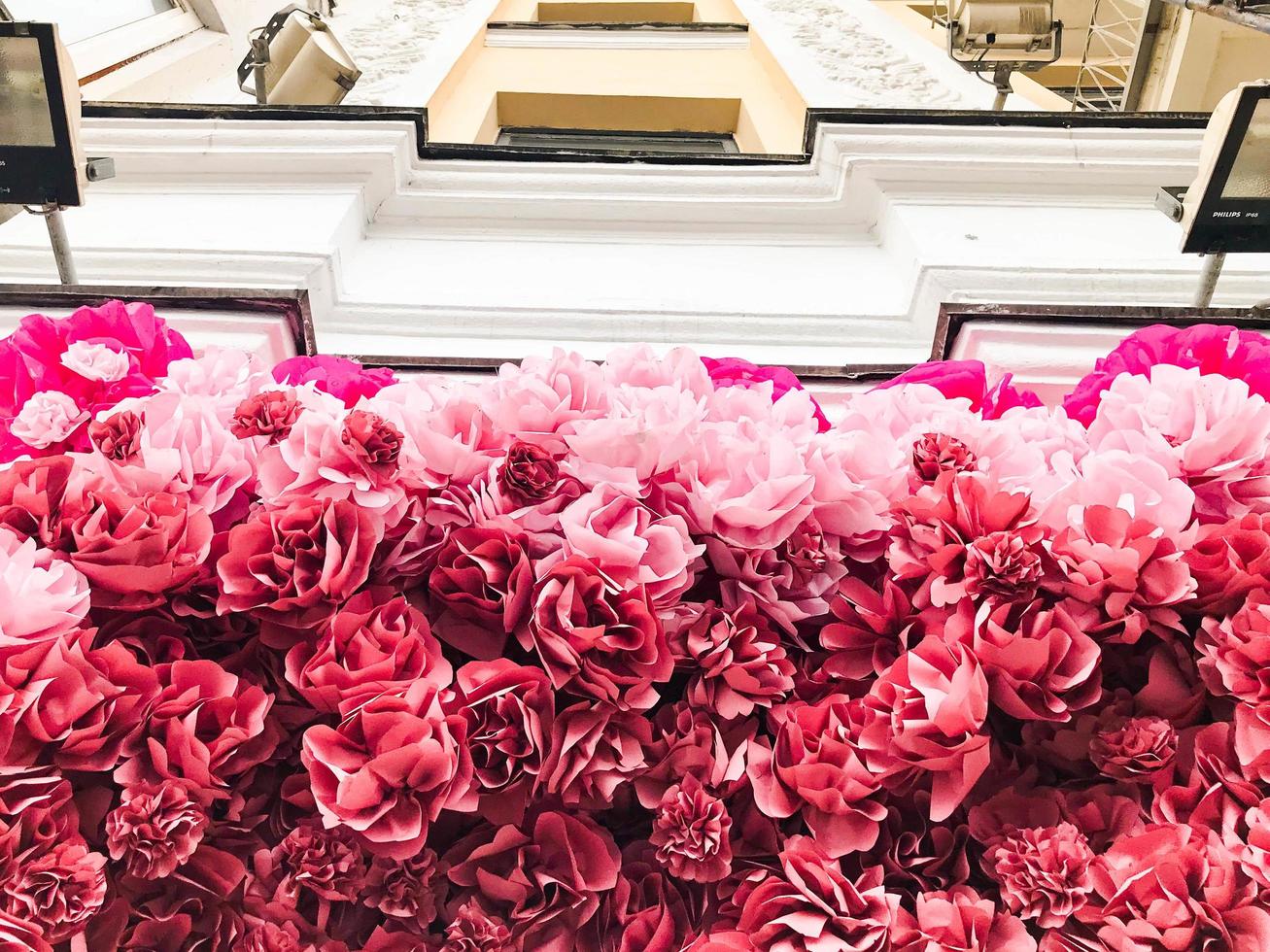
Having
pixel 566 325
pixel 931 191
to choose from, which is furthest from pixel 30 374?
pixel 931 191

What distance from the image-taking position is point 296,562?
452 mm

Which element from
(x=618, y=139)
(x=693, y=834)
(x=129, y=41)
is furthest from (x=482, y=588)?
(x=129, y=41)

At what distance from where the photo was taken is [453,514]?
0.50 metres

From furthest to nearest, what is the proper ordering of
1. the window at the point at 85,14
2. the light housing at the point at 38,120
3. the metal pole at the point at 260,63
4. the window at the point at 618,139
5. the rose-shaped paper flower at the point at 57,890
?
the window at the point at 618,139
the window at the point at 85,14
the metal pole at the point at 260,63
the light housing at the point at 38,120
the rose-shaped paper flower at the point at 57,890

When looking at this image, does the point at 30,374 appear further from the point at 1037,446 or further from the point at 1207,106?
the point at 1207,106

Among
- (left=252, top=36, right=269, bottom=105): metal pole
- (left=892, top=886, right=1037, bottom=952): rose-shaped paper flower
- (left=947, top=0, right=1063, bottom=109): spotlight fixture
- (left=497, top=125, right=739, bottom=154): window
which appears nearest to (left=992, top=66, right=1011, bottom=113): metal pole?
(left=947, top=0, right=1063, bottom=109): spotlight fixture

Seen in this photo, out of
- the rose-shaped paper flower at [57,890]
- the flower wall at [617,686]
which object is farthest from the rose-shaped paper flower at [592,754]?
the rose-shaped paper flower at [57,890]

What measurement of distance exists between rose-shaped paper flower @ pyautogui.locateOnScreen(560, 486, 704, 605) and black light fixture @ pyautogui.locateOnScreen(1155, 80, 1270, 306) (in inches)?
40.8

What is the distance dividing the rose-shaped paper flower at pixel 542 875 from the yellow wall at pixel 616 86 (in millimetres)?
2745

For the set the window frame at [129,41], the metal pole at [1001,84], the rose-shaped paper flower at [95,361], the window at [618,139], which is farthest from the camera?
the window at [618,139]

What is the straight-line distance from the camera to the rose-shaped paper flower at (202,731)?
16.2 inches

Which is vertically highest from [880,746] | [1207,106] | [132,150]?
[880,746]

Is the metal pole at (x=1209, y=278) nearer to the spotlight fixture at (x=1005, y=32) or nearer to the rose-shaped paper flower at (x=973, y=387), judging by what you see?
the rose-shaped paper flower at (x=973, y=387)

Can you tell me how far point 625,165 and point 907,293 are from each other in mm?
691
